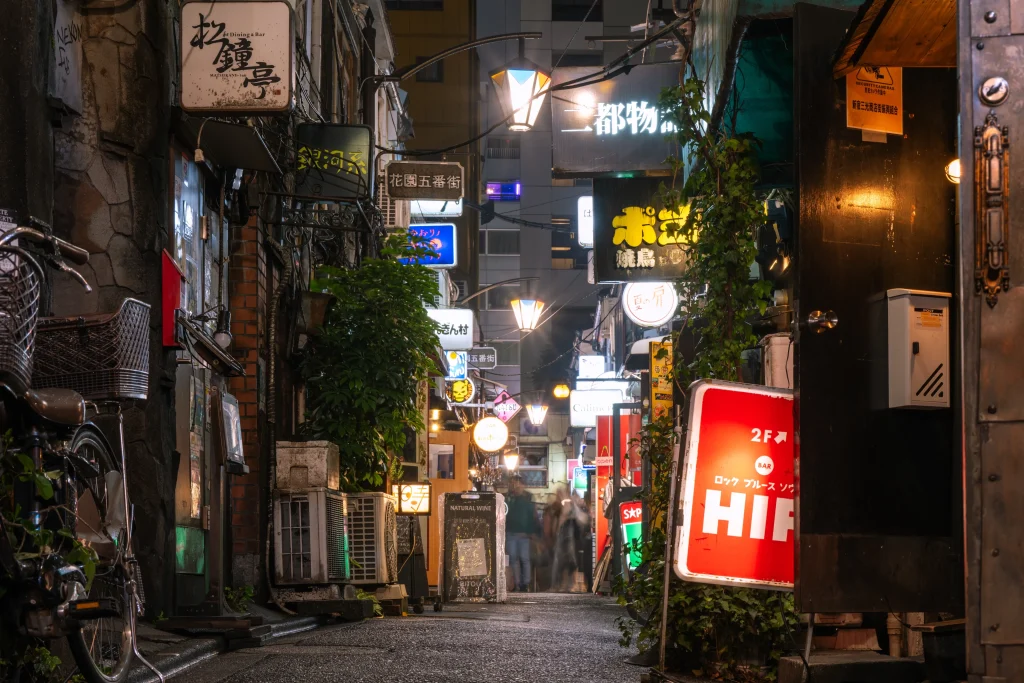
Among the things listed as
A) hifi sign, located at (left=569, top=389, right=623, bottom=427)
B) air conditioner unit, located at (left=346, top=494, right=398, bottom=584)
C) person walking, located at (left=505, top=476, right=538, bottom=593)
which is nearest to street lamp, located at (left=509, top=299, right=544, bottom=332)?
hifi sign, located at (left=569, top=389, right=623, bottom=427)

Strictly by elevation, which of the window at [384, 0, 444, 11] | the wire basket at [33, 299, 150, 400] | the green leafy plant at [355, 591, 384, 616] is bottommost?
the green leafy plant at [355, 591, 384, 616]

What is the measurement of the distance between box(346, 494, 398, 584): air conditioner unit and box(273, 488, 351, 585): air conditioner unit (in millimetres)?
1069

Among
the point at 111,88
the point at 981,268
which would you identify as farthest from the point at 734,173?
the point at 111,88

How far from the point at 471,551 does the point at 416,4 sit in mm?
29508

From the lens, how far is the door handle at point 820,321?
5.95 meters

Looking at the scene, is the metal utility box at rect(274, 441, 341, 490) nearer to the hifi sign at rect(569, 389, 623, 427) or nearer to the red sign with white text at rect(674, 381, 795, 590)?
the red sign with white text at rect(674, 381, 795, 590)

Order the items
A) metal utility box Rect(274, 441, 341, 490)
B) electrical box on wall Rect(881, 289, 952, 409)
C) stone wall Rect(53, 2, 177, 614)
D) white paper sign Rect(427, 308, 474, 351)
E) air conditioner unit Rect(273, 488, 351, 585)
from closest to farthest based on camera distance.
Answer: electrical box on wall Rect(881, 289, 952, 409)
stone wall Rect(53, 2, 177, 614)
air conditioner unit Rect(273, 488, 351, 585)
metal utility box Rect(274, 441, 341, 490)
white paper sign Rect(427, 308, 474, 351)

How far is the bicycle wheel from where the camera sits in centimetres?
617

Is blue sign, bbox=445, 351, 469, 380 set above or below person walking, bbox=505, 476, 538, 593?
above

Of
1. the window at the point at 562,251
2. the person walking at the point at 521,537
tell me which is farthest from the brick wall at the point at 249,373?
the window at the point at 562,251

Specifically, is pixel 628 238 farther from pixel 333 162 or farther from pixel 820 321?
pixel 820 321

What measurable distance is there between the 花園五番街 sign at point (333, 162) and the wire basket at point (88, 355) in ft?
27.3

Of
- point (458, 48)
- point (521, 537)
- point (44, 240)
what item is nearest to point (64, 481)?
point (44, 240)

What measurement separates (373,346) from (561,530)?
51.1ft
